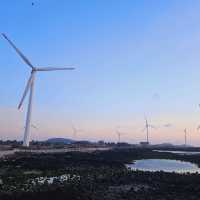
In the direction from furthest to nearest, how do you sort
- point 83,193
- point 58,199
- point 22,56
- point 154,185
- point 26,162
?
1. point 22,56
2. point 26,162
3. point 154,185
4. point 83,193
5. point 58,199

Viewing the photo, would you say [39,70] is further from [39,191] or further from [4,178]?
[39,191]

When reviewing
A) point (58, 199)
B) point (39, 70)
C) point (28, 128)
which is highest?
point (39, 70)

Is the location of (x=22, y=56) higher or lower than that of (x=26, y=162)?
higher

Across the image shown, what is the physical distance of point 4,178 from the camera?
126ft

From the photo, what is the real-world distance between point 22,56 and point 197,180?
161 feet

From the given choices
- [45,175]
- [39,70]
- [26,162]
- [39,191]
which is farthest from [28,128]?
[39,191]

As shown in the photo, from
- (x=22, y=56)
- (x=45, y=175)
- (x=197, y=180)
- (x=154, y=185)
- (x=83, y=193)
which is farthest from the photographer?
(x=22, y=56)

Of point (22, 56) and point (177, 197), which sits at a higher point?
point (22, 56)

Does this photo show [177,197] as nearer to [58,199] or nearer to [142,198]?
[142,198]

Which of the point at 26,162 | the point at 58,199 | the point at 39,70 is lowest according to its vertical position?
the point at 58,199

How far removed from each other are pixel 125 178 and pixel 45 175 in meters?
7.93

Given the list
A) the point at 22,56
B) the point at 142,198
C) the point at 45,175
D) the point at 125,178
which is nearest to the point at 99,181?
the point at 125,178

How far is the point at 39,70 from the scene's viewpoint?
8500cm

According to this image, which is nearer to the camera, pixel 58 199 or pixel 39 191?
pixel 58 199
